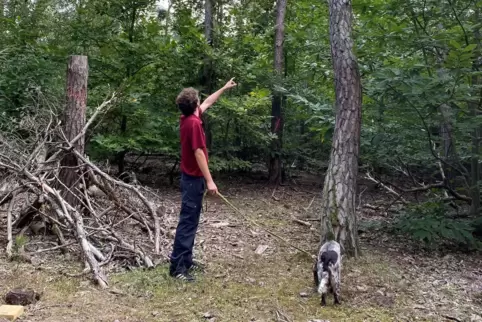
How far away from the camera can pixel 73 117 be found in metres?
5.75

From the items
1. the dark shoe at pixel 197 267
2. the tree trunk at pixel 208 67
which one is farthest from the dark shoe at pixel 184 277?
the tree trunk at pixel 208 67

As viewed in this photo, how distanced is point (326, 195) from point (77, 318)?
9.98 ft

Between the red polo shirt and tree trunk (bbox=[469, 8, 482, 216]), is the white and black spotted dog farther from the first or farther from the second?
tree trunk (bbox=[469, 8, 482, 216])

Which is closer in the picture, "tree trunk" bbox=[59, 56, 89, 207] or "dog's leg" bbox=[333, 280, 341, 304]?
"dog's leg" bbox=[333, 280, 341, 304]

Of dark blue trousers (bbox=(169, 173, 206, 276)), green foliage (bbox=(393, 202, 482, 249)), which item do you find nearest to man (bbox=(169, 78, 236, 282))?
dark blue trousers (bbox=(169, 173, 206, 276))

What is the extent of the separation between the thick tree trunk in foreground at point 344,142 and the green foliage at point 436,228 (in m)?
0.95

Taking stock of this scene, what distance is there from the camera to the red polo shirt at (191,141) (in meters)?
4.23

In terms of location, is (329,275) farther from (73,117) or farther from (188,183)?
(73,117)

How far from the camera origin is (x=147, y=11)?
9352 millimetres

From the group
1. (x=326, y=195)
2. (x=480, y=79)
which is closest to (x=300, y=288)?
(x=326, y=195)

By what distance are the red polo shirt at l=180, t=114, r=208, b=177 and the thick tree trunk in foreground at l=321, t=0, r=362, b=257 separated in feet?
5.75

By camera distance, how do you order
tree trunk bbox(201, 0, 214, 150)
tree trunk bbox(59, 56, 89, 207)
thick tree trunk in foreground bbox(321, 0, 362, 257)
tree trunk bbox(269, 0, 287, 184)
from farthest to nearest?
tree trunk bbox(269, 0, 287, 184), tree trunk bbox(201, 0, 214, 150), tree trunk bbox(59, 56, 89, 207), thick tree trunk in foreground bbox(321, 0, 362, 257)

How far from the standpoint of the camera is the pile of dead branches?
4855 millimetres

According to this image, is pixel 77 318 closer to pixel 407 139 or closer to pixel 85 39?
pixel 407 139
